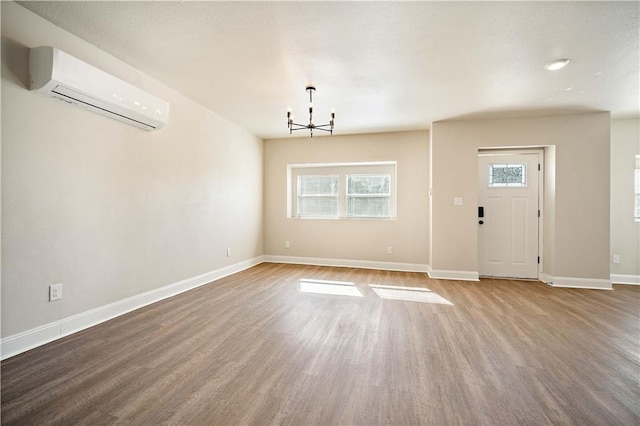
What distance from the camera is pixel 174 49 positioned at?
8.91ft

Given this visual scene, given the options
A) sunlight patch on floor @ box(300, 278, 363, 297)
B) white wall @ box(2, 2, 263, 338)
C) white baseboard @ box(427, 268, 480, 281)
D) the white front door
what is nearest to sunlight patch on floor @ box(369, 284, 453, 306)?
sunlight patch on floor @ box(300, 278, 363, 297)

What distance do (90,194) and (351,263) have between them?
14.1 ft

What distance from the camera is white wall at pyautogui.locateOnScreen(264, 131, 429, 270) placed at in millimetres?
5457

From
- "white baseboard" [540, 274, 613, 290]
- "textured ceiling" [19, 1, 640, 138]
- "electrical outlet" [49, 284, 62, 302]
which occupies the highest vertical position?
"textured ceiling" [19, 1, 640, 138]

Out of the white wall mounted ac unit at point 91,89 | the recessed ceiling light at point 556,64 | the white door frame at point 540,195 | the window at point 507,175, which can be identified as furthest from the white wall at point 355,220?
the white wall mounted ac unit at point 91,89

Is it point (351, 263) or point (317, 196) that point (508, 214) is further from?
point (317, 196)

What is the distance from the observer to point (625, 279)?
15.3 feet

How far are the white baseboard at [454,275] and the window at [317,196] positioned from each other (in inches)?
87.1

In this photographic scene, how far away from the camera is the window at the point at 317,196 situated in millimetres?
6086

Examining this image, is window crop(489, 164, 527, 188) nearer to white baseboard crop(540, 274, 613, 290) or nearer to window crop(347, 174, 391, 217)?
white baseboard crop(540, 274, 613, 290)

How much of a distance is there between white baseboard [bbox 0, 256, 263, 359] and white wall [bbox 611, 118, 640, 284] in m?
6.57

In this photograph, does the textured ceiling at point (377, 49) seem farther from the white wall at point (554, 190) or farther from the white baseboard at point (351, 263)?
the white baseboard at point (351, 263)

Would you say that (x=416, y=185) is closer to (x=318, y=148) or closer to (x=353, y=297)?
(x=318, y=148)

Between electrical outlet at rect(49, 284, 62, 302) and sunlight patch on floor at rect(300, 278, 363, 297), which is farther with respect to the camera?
sunlight patch on floor at rect(300, 278, 363, 297)
